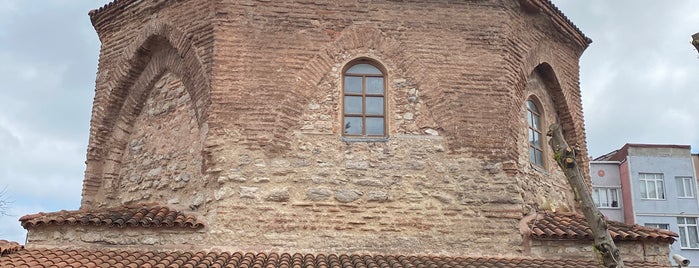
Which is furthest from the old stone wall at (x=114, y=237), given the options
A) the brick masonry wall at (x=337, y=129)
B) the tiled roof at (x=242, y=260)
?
the brick masonry wall at (x=337, y=129)

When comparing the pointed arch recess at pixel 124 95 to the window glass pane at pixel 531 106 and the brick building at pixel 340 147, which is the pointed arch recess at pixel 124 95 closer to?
the brick building at pixel 340 147

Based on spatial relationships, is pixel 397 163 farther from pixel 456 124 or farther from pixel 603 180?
pixel 603 180

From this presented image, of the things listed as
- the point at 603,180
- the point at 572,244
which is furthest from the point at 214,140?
the point at 603,180

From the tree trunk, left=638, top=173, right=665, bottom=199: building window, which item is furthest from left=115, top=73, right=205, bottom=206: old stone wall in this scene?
left=638, top=173, right=665, bottom=199: building window

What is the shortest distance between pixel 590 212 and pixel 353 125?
4150 mm

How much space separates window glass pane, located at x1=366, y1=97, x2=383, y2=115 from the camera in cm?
931

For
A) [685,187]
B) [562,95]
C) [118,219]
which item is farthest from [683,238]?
[118,219]

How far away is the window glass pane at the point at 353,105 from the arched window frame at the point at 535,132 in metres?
2.94

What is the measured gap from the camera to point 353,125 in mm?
9227

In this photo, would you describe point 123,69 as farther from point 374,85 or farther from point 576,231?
point 576,231

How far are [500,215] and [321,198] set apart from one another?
8.29 ft

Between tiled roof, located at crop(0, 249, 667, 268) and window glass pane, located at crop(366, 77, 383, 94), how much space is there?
8.26ft

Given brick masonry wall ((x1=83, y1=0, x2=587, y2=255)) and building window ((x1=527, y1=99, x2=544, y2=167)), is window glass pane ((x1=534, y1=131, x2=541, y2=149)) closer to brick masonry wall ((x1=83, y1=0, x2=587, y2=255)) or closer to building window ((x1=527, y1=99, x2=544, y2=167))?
building window ((x1=527, y1=99, x2=544, y2=167))

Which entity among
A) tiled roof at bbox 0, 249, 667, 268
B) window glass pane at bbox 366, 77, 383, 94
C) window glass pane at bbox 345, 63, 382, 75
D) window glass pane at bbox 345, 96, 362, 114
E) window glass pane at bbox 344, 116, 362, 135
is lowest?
tiled roof at bbox 0, 249, 667, 268
